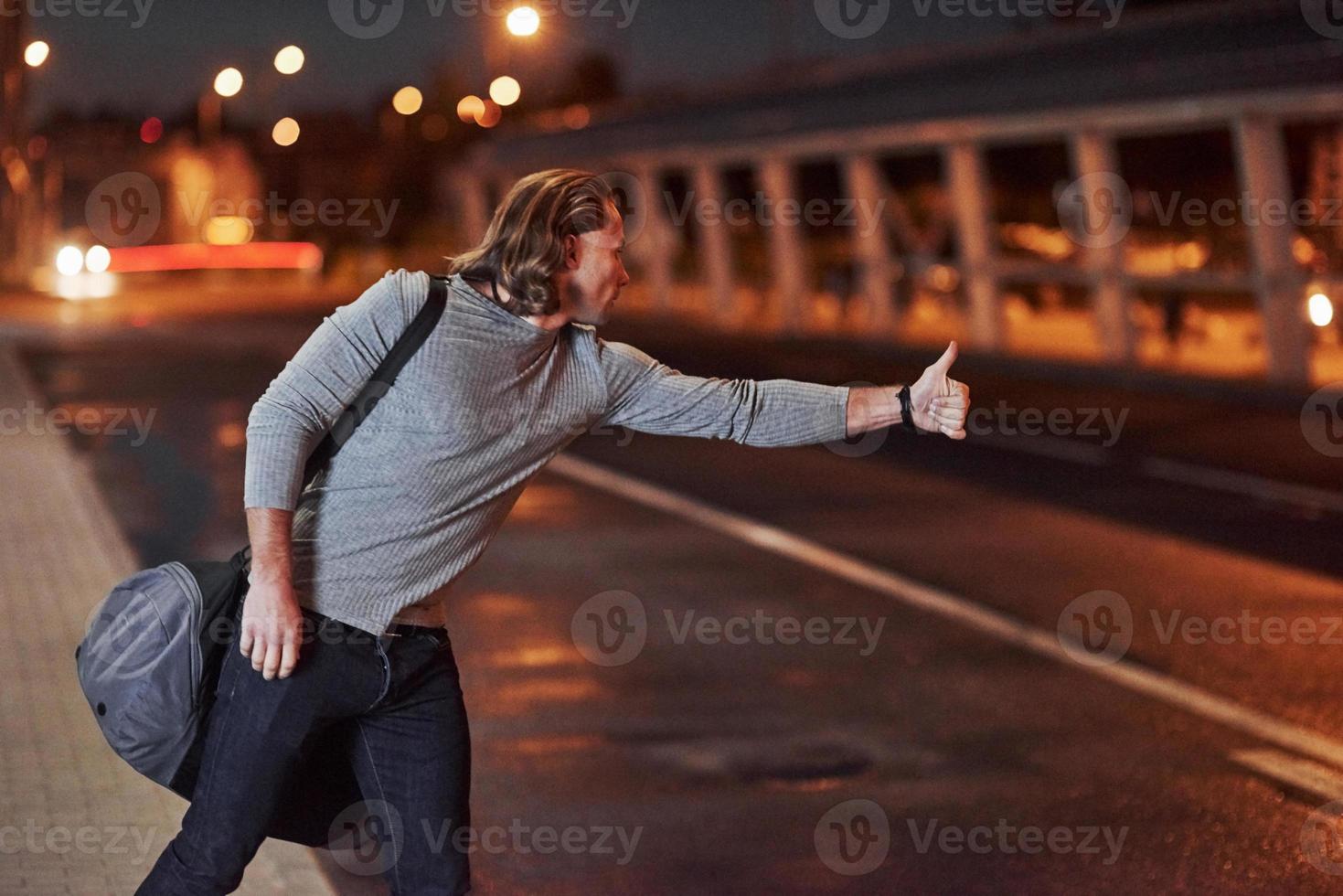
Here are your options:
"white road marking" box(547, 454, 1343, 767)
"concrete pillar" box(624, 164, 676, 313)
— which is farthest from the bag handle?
"concrete pillar" box(624, 164, 676, 313)

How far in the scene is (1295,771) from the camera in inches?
275

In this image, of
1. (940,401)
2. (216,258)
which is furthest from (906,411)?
(216,258)

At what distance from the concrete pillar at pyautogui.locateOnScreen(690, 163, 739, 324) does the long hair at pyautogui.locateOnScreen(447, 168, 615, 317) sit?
30978mm


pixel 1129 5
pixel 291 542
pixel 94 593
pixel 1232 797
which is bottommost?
pixel 1232 797

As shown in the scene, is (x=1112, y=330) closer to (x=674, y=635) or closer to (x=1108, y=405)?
(x=1108, y=405)

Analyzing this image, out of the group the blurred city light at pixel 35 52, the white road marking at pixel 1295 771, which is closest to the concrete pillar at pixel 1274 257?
the blurred city light at pixel 35 52

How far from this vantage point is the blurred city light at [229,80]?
18094 mm

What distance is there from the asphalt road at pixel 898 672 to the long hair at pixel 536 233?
8.21 feet

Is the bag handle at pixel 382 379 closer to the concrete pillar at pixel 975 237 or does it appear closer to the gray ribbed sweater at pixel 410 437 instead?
the gray ribbed sweater at pixel 410 437

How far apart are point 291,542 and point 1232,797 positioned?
404 cm

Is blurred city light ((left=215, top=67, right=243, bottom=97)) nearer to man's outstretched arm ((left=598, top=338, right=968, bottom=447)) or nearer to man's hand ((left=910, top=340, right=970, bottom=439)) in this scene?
man's outstretched arm ((left=598, top=338, right=968, bottom=447))

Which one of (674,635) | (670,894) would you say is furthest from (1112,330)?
(670,894)

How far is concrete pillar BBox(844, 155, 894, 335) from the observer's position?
29016 mm

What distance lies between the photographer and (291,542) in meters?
3.77
